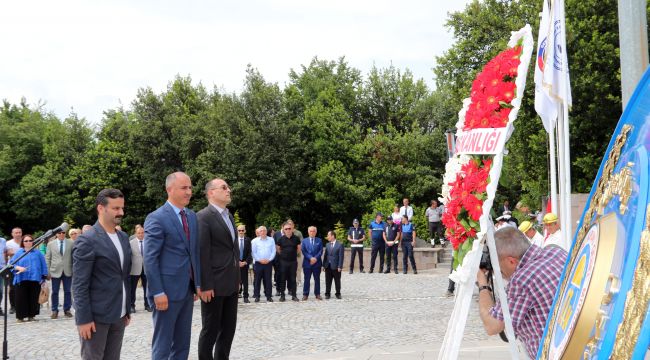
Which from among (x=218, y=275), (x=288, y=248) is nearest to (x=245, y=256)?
(x=288, y=248)

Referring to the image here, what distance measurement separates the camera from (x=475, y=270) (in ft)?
15.3

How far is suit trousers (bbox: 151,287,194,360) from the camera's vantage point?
5.87 meters

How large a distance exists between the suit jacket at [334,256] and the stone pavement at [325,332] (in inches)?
34.9

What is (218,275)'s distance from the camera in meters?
6.79

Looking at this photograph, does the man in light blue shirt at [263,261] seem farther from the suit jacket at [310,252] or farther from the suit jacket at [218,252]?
the suit jacket at [218,252]

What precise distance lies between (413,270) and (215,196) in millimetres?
17248

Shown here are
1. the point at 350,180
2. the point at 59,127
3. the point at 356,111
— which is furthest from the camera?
the point at 59,127

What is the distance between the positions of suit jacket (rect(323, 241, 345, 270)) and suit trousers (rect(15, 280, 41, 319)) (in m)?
6.97

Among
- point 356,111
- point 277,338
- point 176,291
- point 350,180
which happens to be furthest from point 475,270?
point 356,111

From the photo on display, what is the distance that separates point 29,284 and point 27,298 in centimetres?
30

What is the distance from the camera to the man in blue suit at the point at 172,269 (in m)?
5.88

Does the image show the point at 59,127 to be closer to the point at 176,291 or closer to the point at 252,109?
the point at 252,109

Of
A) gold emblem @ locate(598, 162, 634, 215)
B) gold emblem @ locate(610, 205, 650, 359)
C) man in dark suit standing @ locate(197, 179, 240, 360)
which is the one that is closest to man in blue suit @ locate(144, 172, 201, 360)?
man in dark suit standing @ locate(197, 179, 240, 360)

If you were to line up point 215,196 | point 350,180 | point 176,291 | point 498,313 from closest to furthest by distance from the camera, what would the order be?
point 498,313 → point 176,291 → point 215,196 → point 350,180
